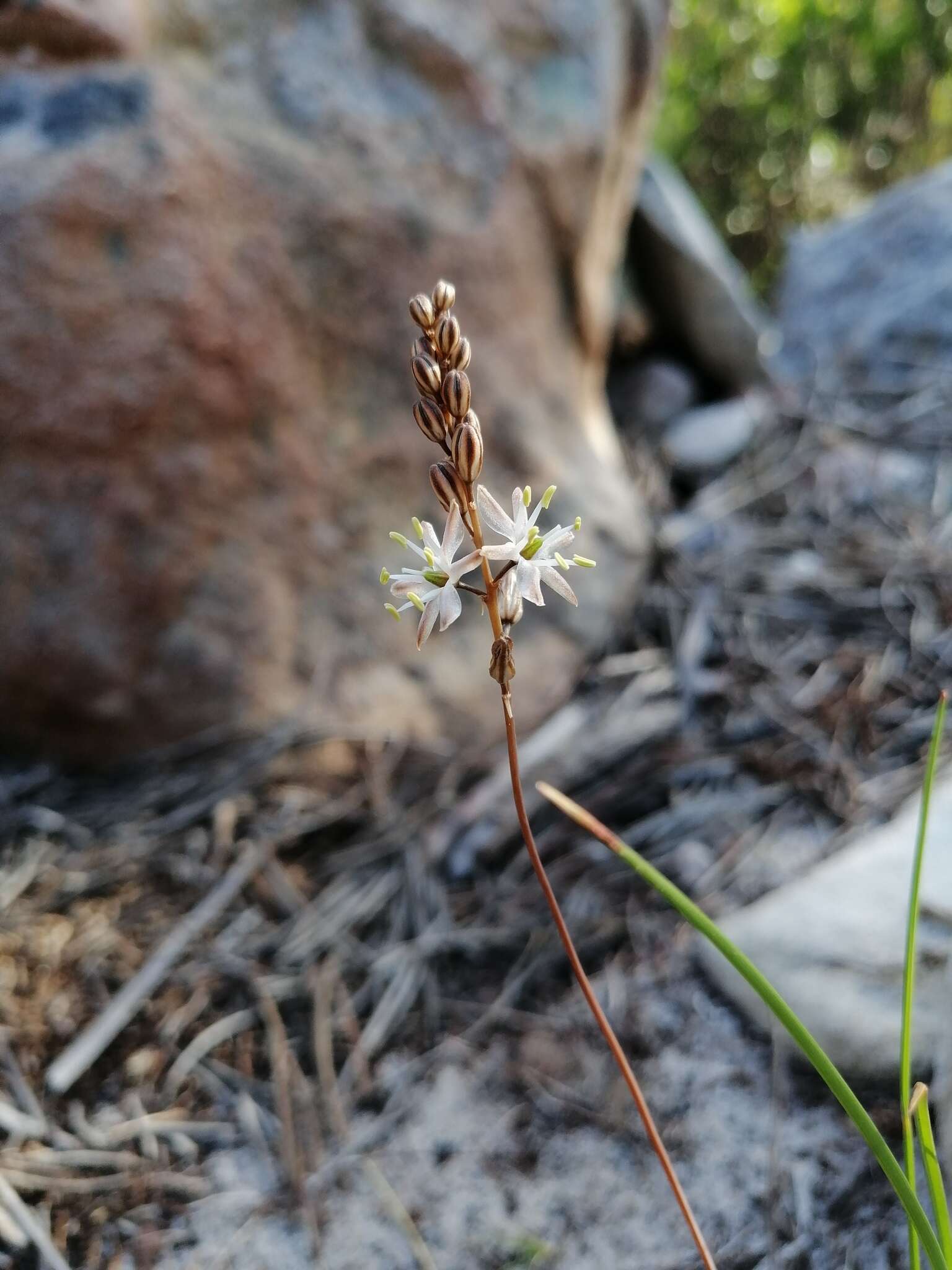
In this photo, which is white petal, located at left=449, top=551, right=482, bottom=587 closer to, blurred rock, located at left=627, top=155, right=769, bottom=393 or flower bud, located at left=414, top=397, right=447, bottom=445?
flower bud, located at left=414, top=397, right=447, bottom=445

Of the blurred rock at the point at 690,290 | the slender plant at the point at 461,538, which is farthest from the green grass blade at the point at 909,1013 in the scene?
the blurred rock at the point at 690,290

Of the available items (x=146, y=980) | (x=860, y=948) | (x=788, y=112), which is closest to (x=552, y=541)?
(x=860, y=948)

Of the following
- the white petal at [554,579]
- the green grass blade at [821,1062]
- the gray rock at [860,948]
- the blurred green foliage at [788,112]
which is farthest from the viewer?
the blurred green foliage at [788,112]

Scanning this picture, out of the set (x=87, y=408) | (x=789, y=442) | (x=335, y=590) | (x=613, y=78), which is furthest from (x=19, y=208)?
(x=789, y=442)

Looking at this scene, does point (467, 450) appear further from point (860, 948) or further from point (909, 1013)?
point (860, 948)

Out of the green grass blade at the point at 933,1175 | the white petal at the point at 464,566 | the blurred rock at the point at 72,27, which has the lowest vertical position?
the green grass blade at the point at 933,1175

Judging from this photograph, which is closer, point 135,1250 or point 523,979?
point 135,1250

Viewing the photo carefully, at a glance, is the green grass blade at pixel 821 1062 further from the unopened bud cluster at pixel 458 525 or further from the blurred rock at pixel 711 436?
the blurred rock at pixel 711 436

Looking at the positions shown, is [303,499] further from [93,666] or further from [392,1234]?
[392,1234]
